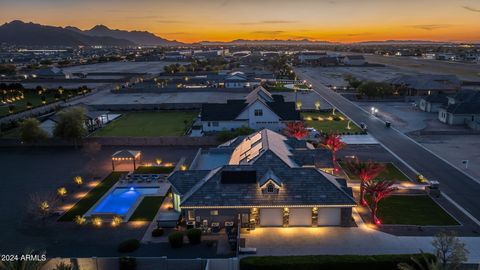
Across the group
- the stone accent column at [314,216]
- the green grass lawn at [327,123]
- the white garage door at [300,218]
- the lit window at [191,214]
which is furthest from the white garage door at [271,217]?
the green grass lawn at [327,123]

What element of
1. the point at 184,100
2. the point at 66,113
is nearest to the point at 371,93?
the point at 184,100

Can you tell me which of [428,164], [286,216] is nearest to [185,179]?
[286,216]

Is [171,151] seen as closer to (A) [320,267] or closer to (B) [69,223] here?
(B) [69,223]

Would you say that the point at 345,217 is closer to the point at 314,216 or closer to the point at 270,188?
the point at 314,216

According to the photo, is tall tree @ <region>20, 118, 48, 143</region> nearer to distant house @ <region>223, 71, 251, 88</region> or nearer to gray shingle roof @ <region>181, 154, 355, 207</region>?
gray shingle roof @ <region>181, 154, 355, 207</region>

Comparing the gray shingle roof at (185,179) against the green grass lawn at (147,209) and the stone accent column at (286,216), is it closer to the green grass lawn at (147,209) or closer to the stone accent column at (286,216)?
the green grass lawn at (147,209)

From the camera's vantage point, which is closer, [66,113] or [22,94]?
[66,113]
